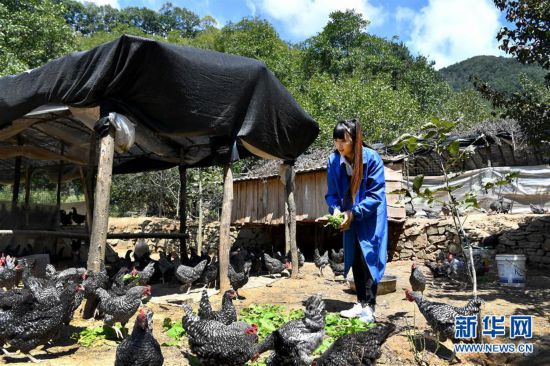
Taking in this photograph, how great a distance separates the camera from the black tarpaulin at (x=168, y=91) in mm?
5590

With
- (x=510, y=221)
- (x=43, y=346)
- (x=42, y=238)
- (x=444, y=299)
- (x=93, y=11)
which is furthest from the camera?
(x=93, y=11)

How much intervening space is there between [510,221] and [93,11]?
5440 cm

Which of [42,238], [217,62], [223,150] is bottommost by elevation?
[42,238]

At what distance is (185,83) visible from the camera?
6.19 metres

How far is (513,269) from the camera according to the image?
7.62 m

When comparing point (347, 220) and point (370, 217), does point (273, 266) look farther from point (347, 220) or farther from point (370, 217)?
point (347, 220)

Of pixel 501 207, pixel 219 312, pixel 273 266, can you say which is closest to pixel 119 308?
pixel 219 312

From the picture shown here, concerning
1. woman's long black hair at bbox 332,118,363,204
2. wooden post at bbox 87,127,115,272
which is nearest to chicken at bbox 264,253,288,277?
wooden post at bbox 87,127,115,272

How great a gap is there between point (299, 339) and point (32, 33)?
19.3 meters

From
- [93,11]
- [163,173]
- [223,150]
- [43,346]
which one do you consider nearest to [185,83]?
[223,150]

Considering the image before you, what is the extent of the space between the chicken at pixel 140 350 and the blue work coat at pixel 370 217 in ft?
7.65

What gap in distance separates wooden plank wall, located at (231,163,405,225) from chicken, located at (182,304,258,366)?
8389 millimetres

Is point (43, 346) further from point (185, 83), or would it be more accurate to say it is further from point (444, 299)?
point (444, 299)

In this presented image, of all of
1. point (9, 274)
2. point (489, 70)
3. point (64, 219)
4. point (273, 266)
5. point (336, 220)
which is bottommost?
point (273, 266)
